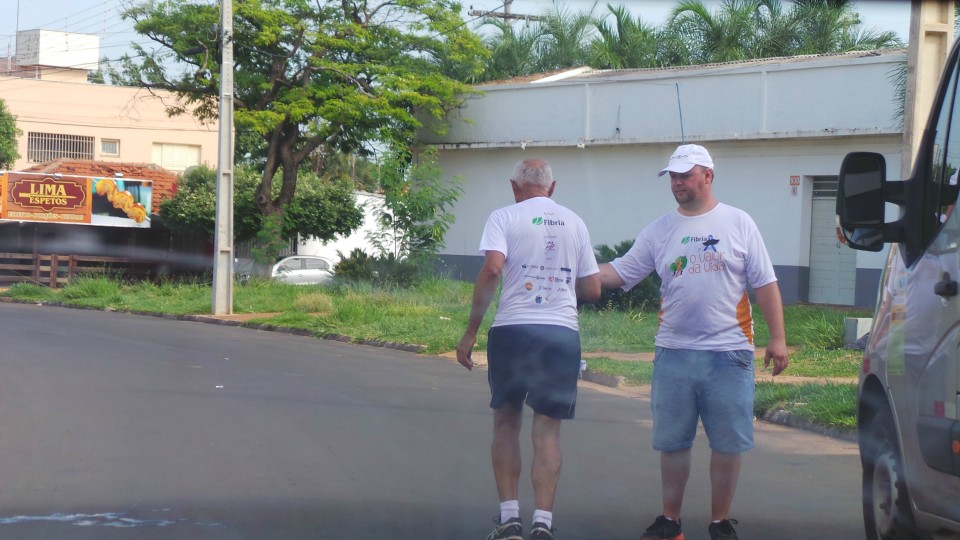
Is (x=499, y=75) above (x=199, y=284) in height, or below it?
above

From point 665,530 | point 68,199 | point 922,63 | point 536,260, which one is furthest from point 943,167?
point 68,199

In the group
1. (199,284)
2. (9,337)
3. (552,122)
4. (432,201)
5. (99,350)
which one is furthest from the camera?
(199,284)

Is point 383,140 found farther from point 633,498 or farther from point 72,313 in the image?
point 633,498

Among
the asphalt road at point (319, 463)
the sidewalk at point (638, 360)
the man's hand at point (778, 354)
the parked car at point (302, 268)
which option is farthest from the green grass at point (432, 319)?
the man's hand at point (778, 354)

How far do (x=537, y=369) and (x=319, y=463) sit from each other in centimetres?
256

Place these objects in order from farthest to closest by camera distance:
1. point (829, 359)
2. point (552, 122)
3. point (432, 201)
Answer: point (552, 122), point (432, 201), point (829, 359)

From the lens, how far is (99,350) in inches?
563

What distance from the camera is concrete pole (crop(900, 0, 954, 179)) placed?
9555 millimetres

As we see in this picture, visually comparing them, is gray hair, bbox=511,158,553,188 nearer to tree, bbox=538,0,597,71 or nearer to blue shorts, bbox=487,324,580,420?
blue shorts, bbox=487,324,580,420

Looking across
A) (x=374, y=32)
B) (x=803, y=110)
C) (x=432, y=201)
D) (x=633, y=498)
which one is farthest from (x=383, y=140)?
(x=633, y=498)

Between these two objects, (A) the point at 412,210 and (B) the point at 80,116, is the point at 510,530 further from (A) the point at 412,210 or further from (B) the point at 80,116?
(B) the point at 80,116

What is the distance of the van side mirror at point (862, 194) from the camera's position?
4285 millimetres

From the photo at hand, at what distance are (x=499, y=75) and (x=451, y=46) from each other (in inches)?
417

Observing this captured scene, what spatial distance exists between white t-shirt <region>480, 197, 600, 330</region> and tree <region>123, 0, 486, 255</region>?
21618mm
